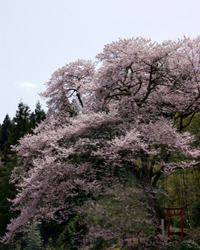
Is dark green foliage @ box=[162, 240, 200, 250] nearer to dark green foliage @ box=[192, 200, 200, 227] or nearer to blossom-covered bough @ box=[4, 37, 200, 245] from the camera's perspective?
blossom-covered bough @ box=[4, 37, 200, 245]

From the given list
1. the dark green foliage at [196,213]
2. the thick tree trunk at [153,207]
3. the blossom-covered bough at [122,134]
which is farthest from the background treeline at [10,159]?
the dark green foliage at [196,213]

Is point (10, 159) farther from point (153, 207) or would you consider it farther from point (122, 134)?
point (153, 207)

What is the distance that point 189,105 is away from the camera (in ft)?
31.3

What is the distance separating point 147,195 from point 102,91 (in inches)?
141

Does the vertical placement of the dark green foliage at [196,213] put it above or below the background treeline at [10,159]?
below

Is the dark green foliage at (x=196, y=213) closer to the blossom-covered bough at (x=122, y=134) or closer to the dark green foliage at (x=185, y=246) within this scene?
the blossom-covered bough at (x=122, y=134)

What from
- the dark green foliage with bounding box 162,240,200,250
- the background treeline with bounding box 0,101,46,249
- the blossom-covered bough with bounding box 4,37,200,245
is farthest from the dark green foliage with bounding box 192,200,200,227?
the background treeline with bounding box 0,101,46,249

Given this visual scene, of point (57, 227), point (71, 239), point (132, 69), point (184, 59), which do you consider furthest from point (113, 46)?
point (57, 227)

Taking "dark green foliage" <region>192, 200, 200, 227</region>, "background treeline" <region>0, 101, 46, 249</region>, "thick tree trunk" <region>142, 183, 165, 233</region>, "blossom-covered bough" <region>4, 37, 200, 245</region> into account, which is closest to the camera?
"thick tree trunk" <region>142, 183, 165, 233</region>

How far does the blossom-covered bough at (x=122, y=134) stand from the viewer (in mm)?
8312

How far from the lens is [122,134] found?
896cm

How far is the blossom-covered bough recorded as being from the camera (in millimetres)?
8312

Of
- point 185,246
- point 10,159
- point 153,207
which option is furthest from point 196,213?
point 10,159

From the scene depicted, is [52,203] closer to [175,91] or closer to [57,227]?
[175,91]
